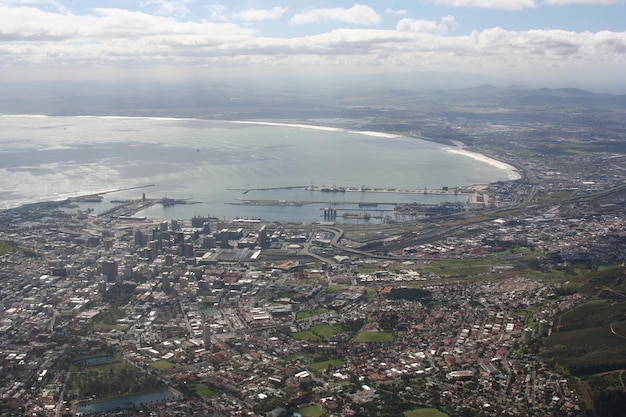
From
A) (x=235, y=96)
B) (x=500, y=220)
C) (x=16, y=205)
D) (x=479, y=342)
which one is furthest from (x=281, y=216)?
(x=235, y=96)

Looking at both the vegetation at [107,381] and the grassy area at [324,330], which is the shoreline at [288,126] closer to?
the vegetation at [107,381]

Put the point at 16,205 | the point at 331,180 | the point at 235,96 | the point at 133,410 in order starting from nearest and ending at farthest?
the point at 133,410
the point at 16,205
the point at 331,180
the point at 235,96

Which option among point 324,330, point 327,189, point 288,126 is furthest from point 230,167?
point 324,330

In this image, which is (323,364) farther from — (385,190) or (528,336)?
(385,190)

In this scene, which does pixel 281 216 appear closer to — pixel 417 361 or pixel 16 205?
pixel 16 205

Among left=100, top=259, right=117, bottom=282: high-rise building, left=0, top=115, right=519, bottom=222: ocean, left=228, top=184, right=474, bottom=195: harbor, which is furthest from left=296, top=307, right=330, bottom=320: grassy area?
left=228, top=184, right=474, bottom=195: harbor

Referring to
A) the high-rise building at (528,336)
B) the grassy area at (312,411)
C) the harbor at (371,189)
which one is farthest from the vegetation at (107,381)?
the harbor at (371,189)

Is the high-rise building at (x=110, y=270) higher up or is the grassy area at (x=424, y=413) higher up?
the high-rise building at (x=110, y=270)

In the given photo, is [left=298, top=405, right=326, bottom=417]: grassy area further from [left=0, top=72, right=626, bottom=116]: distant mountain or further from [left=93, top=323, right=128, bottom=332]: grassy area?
[left=0, top=72, right=626, bottom=116]: distant mountain
